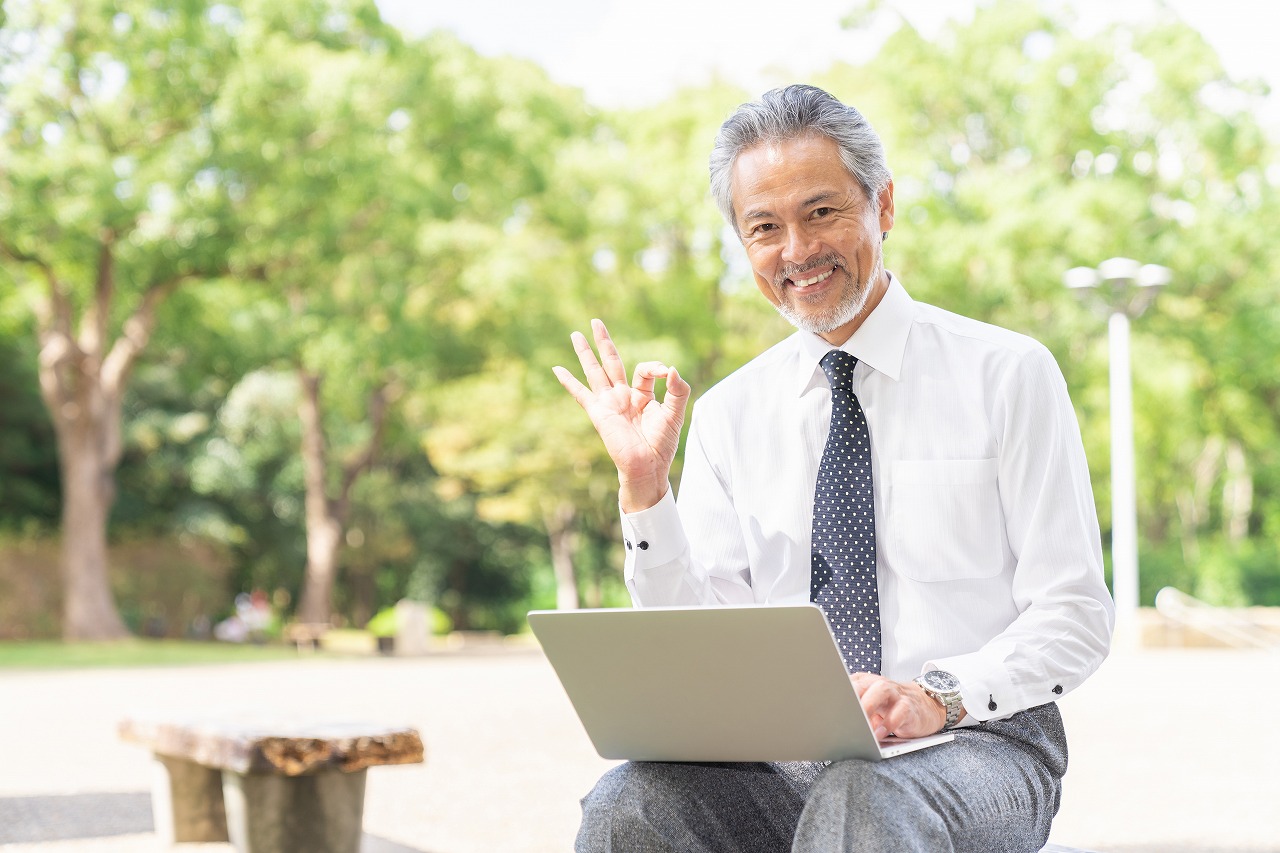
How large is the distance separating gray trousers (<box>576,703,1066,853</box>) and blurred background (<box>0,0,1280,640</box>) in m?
17.9

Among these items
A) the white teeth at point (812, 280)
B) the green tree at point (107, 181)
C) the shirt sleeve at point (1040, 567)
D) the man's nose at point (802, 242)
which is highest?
the green tree at point (107, 181)

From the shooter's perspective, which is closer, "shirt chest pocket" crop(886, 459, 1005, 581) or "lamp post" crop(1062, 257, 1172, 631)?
"shirt chest pocket" crop(886, 459, 1005, 581)

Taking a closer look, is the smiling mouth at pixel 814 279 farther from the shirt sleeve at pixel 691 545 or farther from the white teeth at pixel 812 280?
the shirt sleeve at pixel 691 545

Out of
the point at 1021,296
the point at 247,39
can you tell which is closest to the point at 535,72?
the point at 247,39

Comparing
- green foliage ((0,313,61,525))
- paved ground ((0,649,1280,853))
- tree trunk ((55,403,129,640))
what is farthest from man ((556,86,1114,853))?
green foliage ((0,313,61,525))

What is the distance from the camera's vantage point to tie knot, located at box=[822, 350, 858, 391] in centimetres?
266

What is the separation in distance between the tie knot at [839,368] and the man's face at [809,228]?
0.18ft

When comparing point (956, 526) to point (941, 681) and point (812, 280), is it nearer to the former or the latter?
point (941, 681)

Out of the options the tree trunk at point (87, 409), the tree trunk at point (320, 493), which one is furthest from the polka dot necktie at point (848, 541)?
the tree trunk at point (320, 493)

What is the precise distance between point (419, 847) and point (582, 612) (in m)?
4.08

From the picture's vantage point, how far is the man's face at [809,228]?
2580 millimetres

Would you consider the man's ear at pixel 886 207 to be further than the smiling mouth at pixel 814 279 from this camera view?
Yes

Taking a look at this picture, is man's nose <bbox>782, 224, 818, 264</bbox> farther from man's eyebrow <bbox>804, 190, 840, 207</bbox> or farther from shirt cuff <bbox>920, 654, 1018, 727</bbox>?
shirt cuff <bbox>920, 654, 1018, 727</bbox>

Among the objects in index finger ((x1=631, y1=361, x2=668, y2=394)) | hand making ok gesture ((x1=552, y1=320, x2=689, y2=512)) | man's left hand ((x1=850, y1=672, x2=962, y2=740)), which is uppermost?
index finger ((x1=631, y1=361, x2=668, y2=394))
